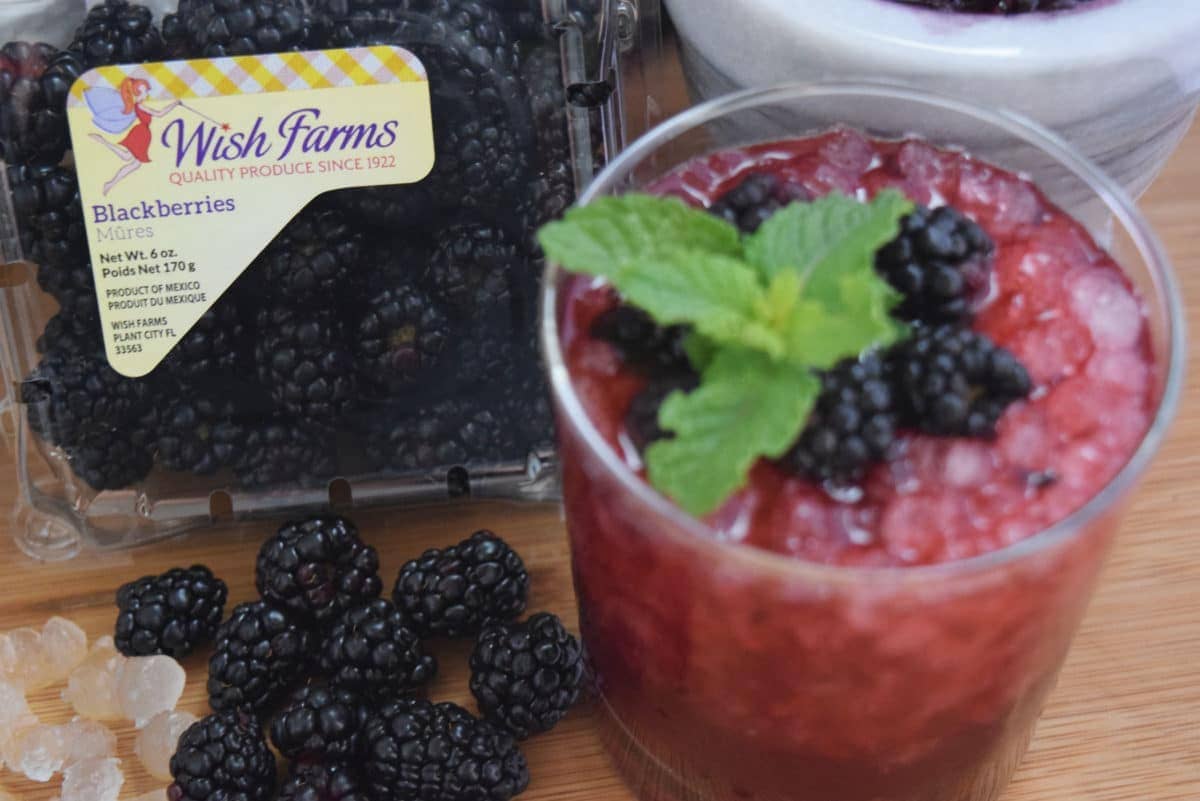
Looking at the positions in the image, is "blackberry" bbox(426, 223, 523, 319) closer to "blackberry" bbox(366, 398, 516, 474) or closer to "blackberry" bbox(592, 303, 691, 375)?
"blackberry" bbox(366, 398, 516, 474)

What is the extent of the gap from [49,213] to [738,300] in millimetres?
564

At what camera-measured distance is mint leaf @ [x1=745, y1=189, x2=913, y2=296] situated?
0.67 meters

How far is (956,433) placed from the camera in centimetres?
66

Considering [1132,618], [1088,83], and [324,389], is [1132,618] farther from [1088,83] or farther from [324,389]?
[324,389]

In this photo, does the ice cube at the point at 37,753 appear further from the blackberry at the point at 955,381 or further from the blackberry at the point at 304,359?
the blackberry at the point at 955,381

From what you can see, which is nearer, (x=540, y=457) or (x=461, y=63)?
(x=461, y=63)

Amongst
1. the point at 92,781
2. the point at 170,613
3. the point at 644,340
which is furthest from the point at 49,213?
the point at 644,340

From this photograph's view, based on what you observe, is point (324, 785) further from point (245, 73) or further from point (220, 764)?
point (245, 73)

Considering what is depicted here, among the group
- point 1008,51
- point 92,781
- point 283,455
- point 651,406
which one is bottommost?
point 92,781

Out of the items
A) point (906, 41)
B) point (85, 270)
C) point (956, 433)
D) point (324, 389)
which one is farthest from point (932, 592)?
point (85, 270)

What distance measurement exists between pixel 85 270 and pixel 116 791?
380 millimetres

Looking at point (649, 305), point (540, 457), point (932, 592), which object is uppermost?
point (649, 305)

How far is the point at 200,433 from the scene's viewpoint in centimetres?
104

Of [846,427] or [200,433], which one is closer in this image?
[846,427]
